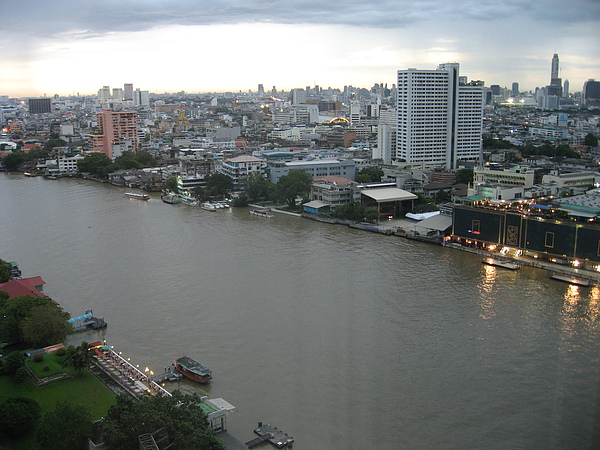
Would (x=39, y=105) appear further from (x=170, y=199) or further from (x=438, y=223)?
(x=438, y=223)

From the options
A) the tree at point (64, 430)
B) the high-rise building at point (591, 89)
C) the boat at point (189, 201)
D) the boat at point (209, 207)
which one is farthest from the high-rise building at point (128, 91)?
the tree at point (64, 430)

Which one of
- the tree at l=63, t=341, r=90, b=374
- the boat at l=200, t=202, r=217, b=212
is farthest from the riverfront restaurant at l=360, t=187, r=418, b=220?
the tree at l=63, t=341, r=90, b=374

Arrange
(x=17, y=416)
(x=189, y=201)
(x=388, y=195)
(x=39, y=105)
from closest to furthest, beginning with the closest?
(x=17, y=416) < (x=388, y=195) < (x=189, y=201) < (x=39, y=105)

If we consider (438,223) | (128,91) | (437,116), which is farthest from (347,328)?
(128,91)

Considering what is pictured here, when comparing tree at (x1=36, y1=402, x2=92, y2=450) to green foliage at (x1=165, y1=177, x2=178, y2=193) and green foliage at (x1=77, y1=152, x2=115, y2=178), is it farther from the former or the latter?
green foliage at (x1=77, y1=152, x2=115, y2=178)

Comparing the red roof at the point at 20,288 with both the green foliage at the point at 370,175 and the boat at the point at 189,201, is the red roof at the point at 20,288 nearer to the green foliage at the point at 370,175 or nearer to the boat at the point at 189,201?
the boat at the point at 189,201

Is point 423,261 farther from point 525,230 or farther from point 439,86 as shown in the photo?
point 439,86

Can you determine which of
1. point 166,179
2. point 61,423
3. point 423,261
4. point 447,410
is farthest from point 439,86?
point 61,423

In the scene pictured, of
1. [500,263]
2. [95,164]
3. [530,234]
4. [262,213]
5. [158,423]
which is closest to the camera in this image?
[158,423]
